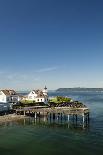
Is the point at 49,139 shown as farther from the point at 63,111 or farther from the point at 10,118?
the point at 10,118

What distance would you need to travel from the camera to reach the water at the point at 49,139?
4925 centimetres

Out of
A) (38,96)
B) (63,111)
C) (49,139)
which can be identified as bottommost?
(49,139)

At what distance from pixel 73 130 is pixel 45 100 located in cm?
5444

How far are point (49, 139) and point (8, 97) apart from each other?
6152cm

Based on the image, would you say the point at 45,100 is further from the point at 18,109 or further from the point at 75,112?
the point at 75,112

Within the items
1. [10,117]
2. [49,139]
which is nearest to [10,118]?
[10,117]

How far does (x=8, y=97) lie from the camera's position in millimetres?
117312

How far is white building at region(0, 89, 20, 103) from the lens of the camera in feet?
379

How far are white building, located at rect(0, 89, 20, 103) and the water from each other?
3808 cm

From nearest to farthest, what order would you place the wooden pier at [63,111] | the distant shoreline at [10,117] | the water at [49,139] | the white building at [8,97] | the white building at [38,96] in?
the water at [49,139] → the wooden pier at [63,111] → the distant shoreline at [10,117] → the white building at [8,97] → the white building at [38,96]

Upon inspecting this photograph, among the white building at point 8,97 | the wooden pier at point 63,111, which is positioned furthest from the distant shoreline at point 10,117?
the white building at point 8,97

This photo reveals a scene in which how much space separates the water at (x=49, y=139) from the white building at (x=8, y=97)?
38080 millimetres

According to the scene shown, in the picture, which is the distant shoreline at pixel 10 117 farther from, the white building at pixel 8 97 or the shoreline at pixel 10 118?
the white building at pixel 8 97

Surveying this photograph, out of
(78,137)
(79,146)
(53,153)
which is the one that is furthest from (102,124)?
(53,153)
